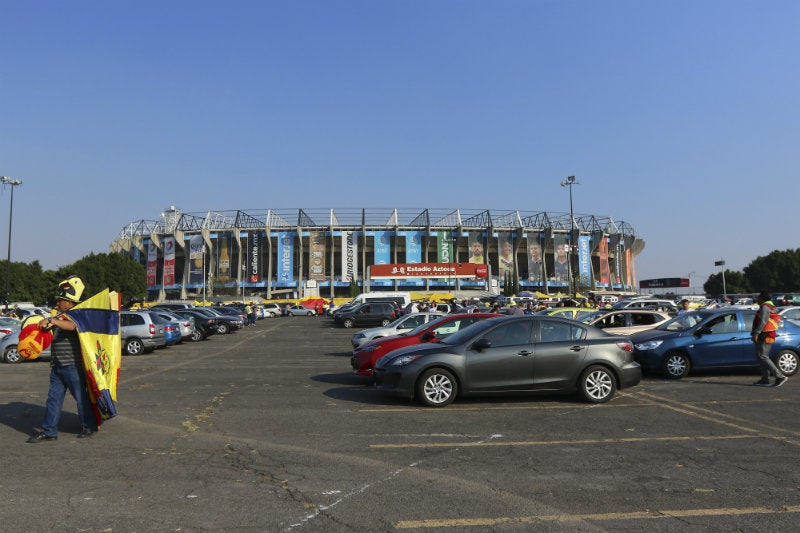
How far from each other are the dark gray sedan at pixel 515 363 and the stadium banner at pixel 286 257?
7919cm

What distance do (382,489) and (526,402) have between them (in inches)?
195

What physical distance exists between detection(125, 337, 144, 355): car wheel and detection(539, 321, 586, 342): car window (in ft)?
49.3

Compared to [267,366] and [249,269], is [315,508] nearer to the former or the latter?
[267,366]

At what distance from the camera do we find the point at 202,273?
3435 inches

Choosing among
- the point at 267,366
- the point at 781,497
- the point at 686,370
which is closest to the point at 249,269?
the point at 267,366

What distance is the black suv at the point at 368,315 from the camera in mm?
36719

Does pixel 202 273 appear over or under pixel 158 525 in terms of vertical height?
over

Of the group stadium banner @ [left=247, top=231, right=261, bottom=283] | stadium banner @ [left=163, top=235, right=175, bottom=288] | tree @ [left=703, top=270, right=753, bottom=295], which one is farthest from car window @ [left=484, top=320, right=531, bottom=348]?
tree @ [left=703, top=270, right=753, bottom=295]

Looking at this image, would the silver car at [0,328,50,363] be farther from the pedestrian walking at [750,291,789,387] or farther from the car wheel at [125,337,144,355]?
the pedestrian walking at [750,291,789,387]

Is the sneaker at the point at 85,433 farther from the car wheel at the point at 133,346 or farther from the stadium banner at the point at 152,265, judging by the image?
the stadium banner at the point at 152,265

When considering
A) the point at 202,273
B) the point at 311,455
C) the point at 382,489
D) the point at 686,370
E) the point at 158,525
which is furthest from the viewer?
the point at 202,273

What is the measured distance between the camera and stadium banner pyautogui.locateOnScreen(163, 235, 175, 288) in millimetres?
88562

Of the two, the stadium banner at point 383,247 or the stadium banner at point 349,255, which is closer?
the stadium banner at point 349,255

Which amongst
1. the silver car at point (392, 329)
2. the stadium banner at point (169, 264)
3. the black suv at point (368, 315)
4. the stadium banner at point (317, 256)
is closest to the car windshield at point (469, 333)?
the silver car at point (392, 329)
